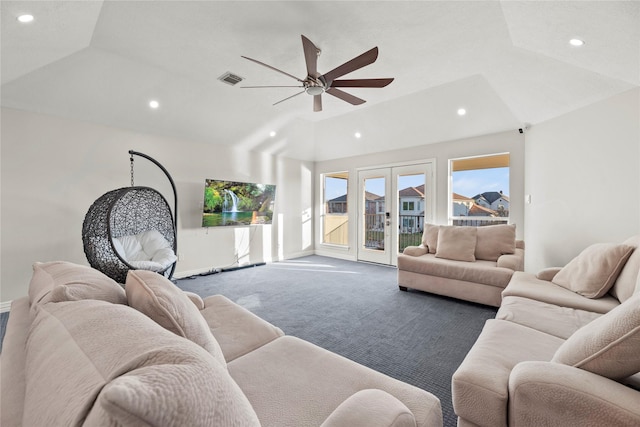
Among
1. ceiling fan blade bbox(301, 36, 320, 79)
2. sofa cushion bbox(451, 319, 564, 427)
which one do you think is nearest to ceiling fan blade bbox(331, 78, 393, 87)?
ceiling fan blade bbox(301, 36, 320, 79)

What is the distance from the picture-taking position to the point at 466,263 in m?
3.67

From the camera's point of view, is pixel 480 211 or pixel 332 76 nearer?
pixel 332 76

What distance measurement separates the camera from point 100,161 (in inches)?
160

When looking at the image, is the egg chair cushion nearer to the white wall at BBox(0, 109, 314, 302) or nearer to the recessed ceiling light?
the white wall at BBox(0, 109, 314, 302)

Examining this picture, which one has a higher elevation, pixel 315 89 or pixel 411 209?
pixel 315 89

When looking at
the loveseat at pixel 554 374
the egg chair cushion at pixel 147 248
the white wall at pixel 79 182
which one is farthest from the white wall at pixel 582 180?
the egg chair cushion at pixel 147 248

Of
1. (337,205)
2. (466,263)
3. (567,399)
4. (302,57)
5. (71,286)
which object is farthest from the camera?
(337,205)

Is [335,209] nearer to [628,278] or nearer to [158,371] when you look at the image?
[628,278]

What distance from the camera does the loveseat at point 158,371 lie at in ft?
1.49

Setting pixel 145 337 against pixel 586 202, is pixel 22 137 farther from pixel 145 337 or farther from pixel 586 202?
pixel 586 202

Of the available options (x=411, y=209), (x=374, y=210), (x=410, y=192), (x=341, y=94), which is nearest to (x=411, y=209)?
(x=411, y=209)

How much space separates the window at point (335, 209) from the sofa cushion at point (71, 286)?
18.5 ft

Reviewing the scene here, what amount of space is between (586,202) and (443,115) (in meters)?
2.25

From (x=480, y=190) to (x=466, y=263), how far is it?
1.81 metres
